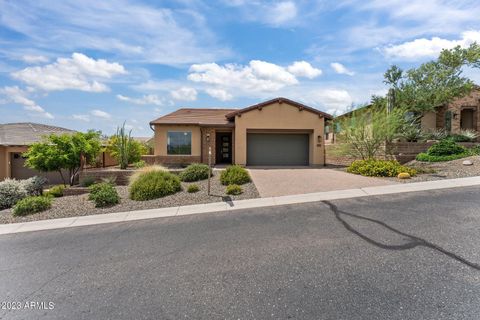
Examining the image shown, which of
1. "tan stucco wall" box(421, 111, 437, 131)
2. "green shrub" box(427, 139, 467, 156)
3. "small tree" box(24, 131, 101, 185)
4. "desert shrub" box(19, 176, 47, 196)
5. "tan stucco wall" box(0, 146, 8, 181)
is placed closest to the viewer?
"desert shrub" box(19, 176, 47, 196)

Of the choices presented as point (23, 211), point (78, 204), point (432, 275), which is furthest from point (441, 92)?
point (23, 211)

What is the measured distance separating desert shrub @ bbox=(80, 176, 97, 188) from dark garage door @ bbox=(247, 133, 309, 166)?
9902mm

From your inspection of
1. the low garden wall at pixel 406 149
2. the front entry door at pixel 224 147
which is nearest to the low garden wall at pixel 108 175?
the front entry door at pixel 224 147

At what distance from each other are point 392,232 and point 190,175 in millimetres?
8852

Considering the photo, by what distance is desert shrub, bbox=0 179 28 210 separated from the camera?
1053cm

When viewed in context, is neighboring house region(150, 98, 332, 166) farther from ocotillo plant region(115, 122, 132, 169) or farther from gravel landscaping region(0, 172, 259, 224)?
gravel landscaping region(0, 172, 259, 224)

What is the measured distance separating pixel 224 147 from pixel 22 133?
52.2ft

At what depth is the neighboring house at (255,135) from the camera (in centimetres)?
1789

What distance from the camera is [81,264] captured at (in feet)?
14.9

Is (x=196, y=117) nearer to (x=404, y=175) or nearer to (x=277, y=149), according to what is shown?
(x=277, y=149)

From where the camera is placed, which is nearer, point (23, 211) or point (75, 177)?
A: point (23, 211)

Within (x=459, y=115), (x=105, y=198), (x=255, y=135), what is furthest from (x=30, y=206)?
(x=459, y=115)

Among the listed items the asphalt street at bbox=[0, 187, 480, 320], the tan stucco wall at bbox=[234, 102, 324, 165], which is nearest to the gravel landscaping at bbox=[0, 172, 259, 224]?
the asphalt street at bbox=[0, 187, 480, 320]

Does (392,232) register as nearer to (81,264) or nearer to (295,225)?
(295,225)
